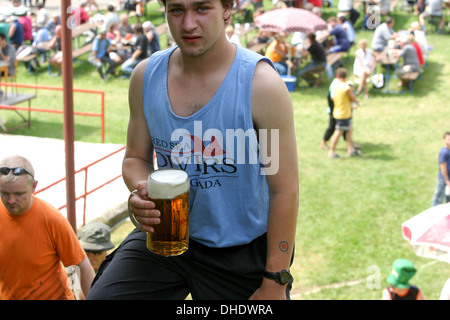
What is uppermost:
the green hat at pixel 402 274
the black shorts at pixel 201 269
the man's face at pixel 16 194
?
the black shorts at pixel 201 269

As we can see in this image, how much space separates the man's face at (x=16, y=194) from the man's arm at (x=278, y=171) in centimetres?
200

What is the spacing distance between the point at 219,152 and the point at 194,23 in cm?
48

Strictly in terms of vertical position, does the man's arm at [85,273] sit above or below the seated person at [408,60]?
above

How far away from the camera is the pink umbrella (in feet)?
54.4

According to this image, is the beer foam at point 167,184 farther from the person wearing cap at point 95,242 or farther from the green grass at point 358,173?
the green grass at point 358,173

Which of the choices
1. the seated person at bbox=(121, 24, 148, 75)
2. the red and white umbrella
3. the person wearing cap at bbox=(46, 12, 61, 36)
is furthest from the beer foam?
the person wearing cap at bbox=(46, 12, 61, 36)

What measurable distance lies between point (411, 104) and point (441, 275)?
8380 millimetres

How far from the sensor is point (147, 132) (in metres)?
2.64

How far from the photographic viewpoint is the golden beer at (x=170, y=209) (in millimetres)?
2326

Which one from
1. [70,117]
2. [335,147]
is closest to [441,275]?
[335,147]

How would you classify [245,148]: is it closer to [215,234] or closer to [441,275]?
[215,234]

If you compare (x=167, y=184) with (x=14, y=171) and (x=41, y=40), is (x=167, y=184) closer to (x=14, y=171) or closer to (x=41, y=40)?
(x=14, y=171)

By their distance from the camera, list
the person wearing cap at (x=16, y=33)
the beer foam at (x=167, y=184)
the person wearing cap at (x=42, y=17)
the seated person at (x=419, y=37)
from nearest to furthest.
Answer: the beer foam at (x=167, y=184)
the seated person at (x=419, y=37)
the person wearing cap at (x=16, y=33)
the person wearing cap at (x=42, y=17)

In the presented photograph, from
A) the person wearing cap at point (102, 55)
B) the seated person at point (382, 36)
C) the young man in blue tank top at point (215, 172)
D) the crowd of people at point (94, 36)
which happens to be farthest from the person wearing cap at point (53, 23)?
the young man in blue tank top at point (215, 172)
